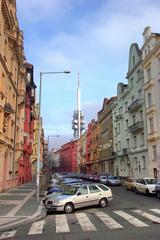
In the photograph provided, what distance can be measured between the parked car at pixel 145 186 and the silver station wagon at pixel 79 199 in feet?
30.3

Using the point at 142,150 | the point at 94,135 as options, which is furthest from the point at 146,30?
the point at 94,135

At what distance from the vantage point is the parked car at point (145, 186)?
2837cm

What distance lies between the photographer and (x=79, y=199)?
1820cm

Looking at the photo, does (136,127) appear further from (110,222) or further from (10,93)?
(110,222)

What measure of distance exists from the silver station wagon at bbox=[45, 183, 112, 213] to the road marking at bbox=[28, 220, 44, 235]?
108 inches

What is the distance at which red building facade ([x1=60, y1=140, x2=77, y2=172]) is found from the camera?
526 feet

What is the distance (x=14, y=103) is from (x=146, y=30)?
68.9 feet

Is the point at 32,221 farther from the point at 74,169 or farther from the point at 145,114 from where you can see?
the point at 74,169

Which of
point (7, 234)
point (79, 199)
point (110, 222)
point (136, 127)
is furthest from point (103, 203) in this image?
point (136, 127)

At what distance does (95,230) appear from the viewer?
1160cm

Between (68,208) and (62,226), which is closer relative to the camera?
(62,226)

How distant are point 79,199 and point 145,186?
41.1 feet

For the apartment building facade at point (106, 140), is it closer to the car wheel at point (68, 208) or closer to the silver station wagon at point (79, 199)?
the silver station wagon at point (79, 199)

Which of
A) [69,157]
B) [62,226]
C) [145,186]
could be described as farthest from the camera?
[69,157]
